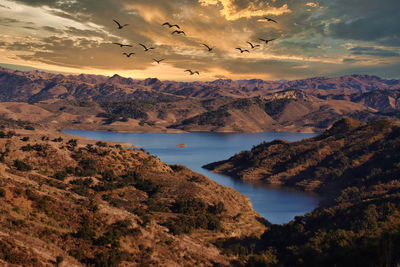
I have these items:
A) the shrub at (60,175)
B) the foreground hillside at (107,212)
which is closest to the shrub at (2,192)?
the foreground hillside at (107,212)

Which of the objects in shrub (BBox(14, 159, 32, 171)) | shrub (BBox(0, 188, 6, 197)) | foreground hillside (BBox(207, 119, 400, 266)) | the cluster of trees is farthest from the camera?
shrub (BBox(14, 159, 32, 171))

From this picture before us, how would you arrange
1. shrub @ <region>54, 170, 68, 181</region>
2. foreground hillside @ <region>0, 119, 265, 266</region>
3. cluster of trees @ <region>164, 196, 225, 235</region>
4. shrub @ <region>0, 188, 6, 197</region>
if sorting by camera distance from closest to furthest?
foreground hillside @ <region>0, 119, 265, 266</region>
shrub @ <region>0, 188, 6, 197</region>
cluster of trees @ <region>164, 196, 225, 235</region>
shrub @ <region>54, 170, 68, 181</region>

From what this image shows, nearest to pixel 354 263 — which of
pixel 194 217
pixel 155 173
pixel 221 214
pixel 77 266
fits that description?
pixel 77 266

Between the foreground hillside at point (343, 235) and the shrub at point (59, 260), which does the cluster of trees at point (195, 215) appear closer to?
the foreground hillside at point (343, 235)

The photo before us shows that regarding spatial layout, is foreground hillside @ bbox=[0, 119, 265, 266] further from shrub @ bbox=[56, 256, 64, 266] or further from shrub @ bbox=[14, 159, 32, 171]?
shrub @ bbox=[56, 256, 64, 266]

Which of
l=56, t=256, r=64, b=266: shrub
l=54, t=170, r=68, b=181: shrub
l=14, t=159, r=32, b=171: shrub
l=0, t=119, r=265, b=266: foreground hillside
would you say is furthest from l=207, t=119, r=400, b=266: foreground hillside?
l=14, t=159, r=32, b=171: shrub

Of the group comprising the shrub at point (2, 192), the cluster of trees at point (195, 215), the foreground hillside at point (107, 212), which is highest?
the shrub at point (2, 192)

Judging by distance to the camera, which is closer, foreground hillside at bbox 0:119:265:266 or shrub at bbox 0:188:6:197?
foreground hillside at bbox 0:119:265:266

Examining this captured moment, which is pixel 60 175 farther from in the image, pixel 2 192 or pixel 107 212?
pixel 2 192
